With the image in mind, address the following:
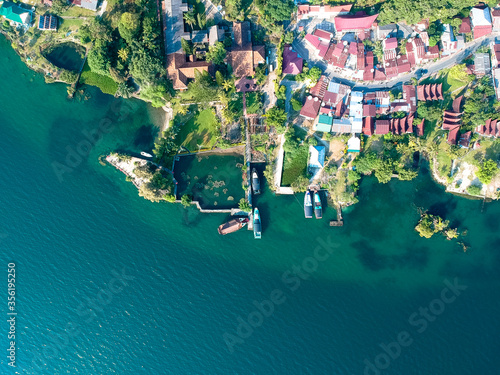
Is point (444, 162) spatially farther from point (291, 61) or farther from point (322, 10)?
point (322, 10)

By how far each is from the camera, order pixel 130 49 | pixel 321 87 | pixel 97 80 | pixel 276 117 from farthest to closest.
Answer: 1. pixel 97 80
2. pixel 321 87
3. pixel 130 49
4. pixel 276 117

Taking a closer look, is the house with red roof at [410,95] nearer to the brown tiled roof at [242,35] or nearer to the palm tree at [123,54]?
the brown tiled roof at [242,35]

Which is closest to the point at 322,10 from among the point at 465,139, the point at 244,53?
the point at 244,53

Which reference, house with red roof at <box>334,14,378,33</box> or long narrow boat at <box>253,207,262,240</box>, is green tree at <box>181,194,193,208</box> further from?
house with red roof at <box>334,14,378,33</box>

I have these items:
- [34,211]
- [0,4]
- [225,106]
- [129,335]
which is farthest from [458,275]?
[0,4]

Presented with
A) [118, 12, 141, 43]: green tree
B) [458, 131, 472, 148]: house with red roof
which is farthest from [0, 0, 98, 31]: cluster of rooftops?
[458, 131, 472, 148]: house with red roof

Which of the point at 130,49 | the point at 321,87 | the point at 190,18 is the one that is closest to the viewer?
the point at 130,49
